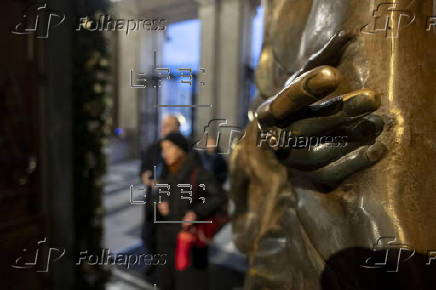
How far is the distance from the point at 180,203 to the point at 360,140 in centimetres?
67

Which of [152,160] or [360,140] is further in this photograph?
[152,160]

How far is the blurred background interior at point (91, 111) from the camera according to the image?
39.5 inches

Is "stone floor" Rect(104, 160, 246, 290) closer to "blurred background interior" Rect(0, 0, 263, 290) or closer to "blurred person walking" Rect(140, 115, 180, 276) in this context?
"blurred background interior" Rect(0, 0, 263, 290)

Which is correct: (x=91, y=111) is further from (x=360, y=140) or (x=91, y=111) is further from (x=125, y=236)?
(x=360, y=140)

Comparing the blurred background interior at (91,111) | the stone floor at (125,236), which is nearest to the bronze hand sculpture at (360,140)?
the blurred background interior at (91,111)

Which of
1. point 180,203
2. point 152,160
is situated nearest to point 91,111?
point 152,160

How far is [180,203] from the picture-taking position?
984 millimetres

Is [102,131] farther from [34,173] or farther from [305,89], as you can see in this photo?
[305,89]

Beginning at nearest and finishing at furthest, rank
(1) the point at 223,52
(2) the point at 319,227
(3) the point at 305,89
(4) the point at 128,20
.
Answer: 1. (3) the point at 305,89
2. (2) the point at 319,227
3. (4) the point at 128,20
4. (1) the point at 223,52

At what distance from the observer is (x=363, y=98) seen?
1.26ft

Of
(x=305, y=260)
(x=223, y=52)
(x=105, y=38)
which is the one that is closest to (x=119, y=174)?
(x=105, y=38)

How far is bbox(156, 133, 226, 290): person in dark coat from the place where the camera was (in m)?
1.00

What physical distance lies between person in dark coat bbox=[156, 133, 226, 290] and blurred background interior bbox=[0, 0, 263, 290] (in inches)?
4.0

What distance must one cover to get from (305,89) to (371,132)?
161 mm
